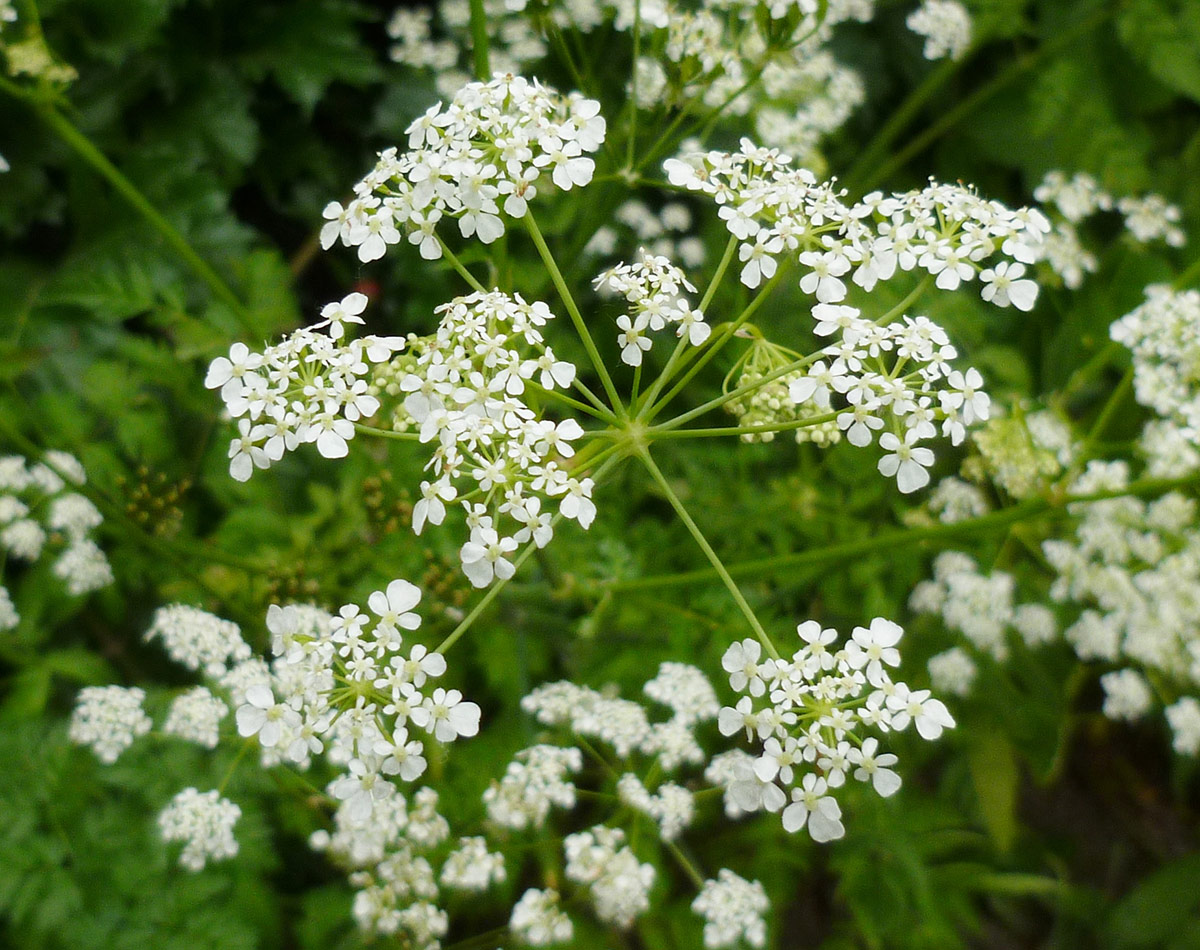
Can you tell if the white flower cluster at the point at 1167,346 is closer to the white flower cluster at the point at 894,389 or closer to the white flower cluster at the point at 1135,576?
the white flower cluster at the point at 1135,576

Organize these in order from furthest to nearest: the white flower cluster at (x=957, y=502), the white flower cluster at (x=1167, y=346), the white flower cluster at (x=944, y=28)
Answer: the white flower cluster at (x=944, y=28) < the white flower cluster at (x=957, y=502) < the white flower cluster at (x=1167, y=346)

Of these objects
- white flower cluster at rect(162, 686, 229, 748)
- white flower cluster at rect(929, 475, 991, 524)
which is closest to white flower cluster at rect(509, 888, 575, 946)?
white flower cluster at rect(162, 686, 229, 748)

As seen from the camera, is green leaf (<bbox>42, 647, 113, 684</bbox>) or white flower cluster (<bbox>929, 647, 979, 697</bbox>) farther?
white flower cluster (<bbox>929, 647, 979, 697</bbox>)

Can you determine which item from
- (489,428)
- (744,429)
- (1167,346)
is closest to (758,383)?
(744,429)

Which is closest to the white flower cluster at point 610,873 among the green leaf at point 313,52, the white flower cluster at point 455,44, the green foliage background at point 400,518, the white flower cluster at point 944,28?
the green foliage background at point 400,518

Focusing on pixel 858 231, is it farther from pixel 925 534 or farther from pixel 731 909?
pixel 731 909

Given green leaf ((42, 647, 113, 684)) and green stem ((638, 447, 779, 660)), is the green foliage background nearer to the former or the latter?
green leaf ((42, 647, 113, 684))
